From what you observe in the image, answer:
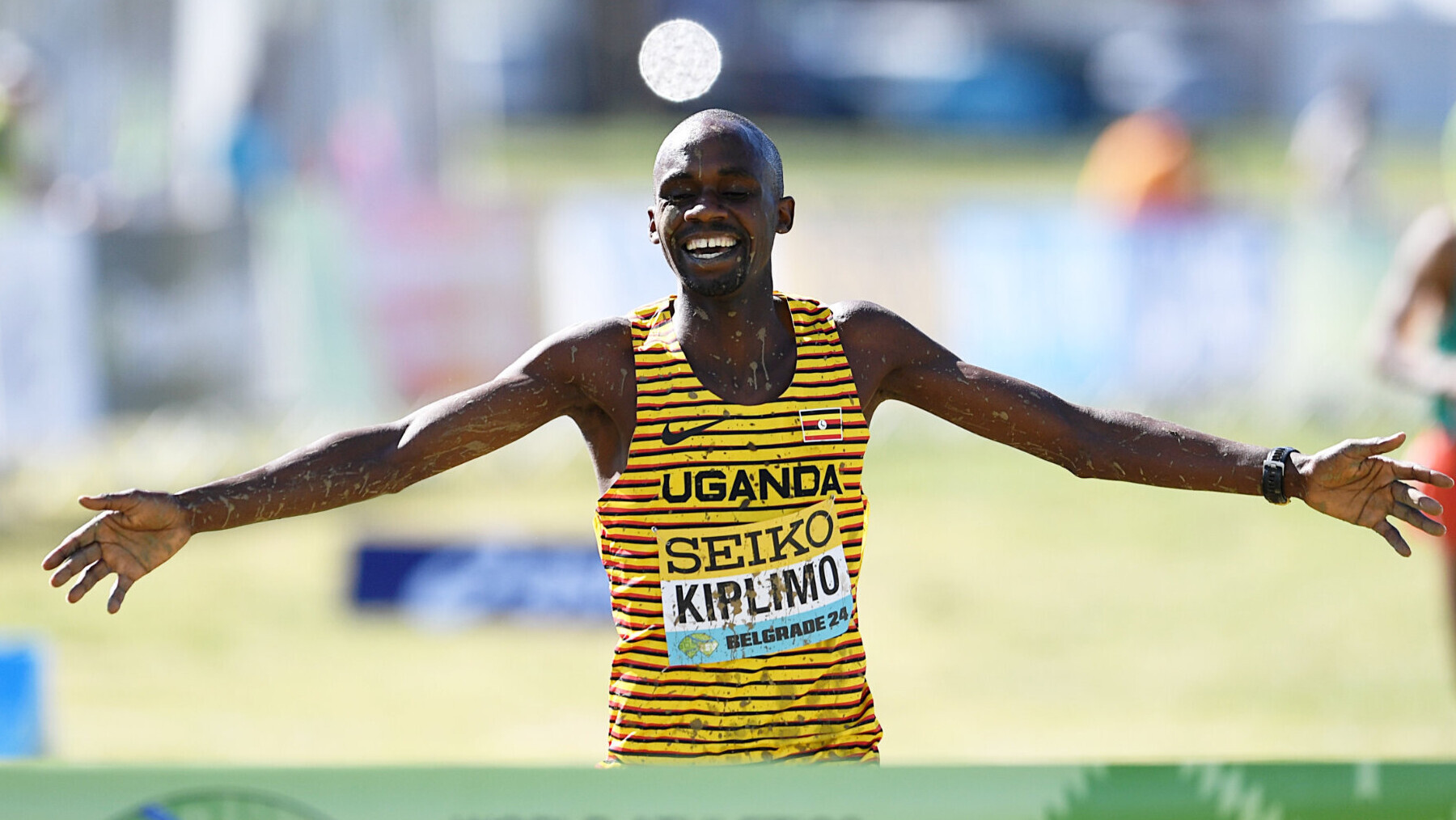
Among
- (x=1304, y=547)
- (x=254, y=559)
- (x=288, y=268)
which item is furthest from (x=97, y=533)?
(x=288, y=268)

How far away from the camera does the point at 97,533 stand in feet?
9.66

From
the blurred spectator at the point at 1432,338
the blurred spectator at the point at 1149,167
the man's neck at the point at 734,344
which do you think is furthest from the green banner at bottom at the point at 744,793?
the blurred spectator at the point at 1149,167

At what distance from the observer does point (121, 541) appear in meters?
2.96

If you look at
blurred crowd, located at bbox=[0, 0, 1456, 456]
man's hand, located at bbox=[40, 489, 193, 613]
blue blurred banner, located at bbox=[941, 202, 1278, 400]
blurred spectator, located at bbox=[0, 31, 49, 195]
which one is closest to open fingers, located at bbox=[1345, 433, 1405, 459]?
man's hand, located at bbox=[40, 489, 193, 613]

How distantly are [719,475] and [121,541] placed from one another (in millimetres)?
1009

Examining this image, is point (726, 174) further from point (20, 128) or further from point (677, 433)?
point (20, 128)

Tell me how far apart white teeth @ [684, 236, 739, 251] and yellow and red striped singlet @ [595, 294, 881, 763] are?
0.22 metres

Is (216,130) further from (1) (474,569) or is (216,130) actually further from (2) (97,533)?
(2) (97,533)

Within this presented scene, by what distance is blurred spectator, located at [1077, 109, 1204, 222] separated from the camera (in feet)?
53.5

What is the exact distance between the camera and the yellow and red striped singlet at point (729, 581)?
3.07 m

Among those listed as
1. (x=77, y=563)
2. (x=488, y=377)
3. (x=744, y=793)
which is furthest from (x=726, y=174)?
(x=488, y=377)

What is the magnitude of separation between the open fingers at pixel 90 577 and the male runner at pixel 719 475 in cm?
5

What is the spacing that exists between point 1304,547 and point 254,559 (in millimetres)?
5781

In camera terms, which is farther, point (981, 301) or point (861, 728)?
point (981, 301)
